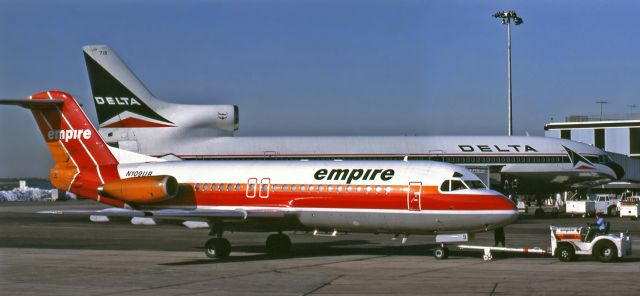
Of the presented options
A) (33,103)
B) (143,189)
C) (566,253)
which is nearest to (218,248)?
(143,189)

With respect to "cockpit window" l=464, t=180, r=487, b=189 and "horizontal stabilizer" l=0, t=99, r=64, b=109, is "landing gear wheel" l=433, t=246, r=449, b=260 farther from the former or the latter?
"horizontal stabilizer" l=0, t=99, r=64, b=109

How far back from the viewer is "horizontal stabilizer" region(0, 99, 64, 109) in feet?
102

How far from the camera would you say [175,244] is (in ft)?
111

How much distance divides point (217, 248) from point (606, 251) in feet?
38.5

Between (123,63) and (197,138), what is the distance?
6283 mm

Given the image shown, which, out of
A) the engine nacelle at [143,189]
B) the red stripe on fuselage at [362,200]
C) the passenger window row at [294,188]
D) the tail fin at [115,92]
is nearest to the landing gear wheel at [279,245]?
the red stripe on fuselage at [362,200]

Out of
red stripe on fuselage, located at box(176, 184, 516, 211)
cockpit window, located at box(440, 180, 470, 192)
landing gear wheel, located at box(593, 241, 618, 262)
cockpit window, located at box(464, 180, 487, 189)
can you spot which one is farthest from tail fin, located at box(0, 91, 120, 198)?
landing gear wheel, located at box(593, 241, 618, 262)

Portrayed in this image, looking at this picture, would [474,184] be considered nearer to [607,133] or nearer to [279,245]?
[279,245]

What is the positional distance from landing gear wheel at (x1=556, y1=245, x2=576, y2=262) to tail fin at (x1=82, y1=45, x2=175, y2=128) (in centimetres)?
3035

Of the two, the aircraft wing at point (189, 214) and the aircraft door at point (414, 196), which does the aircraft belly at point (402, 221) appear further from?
the aircraft wing at point (189, 214)

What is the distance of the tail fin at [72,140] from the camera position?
31734 millimetres

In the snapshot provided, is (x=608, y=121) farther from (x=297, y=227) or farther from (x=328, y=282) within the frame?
(x=328, y=282)

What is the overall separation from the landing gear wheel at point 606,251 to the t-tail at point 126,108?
3111cm

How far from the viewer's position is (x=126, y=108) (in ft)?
164
